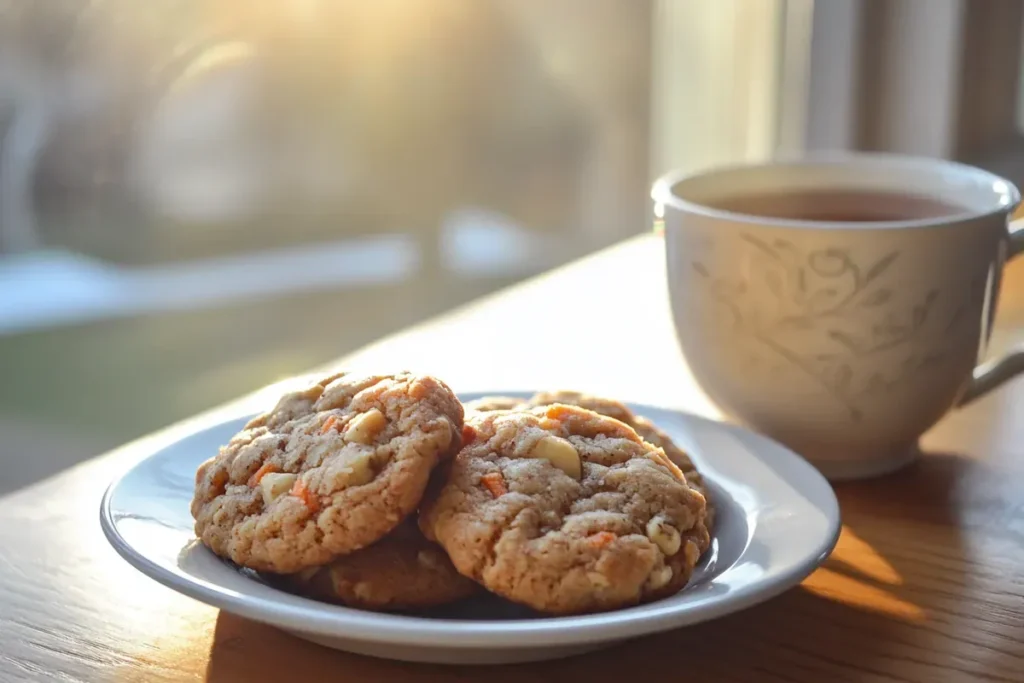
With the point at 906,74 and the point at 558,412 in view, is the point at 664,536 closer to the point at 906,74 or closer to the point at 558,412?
the point at 558,412

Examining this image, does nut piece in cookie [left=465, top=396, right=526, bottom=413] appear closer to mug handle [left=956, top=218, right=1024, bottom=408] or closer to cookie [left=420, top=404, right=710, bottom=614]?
cookie [left=420, top=404, right=710, bottom=614]

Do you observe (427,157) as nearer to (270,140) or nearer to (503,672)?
(270,140)

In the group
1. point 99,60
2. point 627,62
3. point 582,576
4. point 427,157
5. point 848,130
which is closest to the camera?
point 582,576

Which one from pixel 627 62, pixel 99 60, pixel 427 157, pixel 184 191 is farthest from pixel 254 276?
pixel 627 62

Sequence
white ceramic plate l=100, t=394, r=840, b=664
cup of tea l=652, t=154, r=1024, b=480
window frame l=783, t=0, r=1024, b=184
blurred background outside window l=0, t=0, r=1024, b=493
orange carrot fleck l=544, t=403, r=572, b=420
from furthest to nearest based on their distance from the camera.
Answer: blurred background outside window l=0, t=0, r=1024, b=493
window frame l=783, t=0, r=1024, b=184
cup of tea l=652, t=154, r=1024, b=480
orange carrot fleck l=544, t=403, r=572, b=420
white ceramic plate l=100, t=394, r=840, b=664

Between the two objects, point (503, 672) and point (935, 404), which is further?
point (935, 404)

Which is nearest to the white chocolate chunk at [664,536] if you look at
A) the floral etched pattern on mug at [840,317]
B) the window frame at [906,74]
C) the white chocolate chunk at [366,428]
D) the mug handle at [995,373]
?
the white chocolate chunk at [366,428]

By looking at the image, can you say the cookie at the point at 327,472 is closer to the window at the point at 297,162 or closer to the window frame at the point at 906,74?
the window frame at the point at 906,74

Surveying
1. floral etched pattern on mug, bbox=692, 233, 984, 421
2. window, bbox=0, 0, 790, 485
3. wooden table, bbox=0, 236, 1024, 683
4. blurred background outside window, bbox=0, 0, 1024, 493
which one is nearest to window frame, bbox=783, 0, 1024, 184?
blurred background outside window, bbox=0, 0, 1024, 493

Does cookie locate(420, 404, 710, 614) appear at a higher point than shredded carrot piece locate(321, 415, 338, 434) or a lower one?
lower
